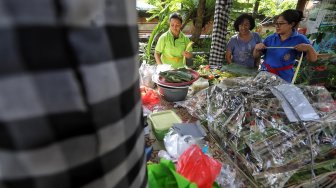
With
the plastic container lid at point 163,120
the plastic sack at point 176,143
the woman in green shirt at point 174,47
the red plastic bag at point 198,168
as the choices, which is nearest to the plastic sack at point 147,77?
the woman in green shirt at point 174,47

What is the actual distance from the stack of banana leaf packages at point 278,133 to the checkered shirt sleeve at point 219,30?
2232 millimetres

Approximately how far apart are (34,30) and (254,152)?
1499 mm

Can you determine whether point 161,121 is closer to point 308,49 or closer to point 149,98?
point 149,98

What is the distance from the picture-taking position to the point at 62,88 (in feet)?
1.15

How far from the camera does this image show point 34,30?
1.04 ft

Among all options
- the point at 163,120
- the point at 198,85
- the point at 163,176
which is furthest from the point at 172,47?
the point at 163,176

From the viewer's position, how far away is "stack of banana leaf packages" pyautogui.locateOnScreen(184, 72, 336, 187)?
1435 millimetres

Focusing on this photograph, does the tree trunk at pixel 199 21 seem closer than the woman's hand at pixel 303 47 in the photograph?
No

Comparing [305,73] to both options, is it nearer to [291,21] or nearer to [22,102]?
[291,21]

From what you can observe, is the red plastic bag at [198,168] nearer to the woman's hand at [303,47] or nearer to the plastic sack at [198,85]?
the plastic sack at [198,85]

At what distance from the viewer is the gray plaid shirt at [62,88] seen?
0.32 meters

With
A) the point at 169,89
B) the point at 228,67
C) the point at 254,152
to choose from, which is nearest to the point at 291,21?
the point at 228,67

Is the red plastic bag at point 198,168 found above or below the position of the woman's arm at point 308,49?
below

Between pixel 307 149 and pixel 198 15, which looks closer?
pixel 307 149
